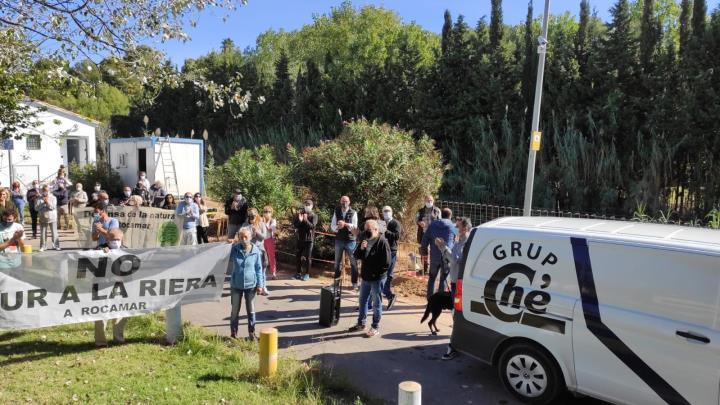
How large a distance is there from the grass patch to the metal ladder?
47.2ft

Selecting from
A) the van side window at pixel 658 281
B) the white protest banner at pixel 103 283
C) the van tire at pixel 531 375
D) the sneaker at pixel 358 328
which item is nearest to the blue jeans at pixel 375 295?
the sneaker at pixel 358 328

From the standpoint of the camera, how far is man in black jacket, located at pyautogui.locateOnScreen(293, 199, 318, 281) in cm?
1118

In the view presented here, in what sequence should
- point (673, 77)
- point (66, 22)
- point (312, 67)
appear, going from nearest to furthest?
1. point (66, 22)
2. point (673, 77)
3. point (312, 67)

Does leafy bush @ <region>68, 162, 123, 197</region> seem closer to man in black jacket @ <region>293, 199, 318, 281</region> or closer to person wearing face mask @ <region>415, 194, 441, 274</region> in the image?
man in black jacket @ <region>293, 199, 318, 281</region>

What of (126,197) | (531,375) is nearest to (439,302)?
(531,375)

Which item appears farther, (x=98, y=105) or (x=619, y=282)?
(x=98, y=105)

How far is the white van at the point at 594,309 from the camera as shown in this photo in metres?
4.62

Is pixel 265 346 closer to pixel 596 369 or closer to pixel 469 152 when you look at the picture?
pixel 596 369

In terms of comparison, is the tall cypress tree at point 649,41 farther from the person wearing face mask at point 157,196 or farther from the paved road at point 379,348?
the person wearing face mask at point 157,196

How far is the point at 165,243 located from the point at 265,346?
23.2 ft

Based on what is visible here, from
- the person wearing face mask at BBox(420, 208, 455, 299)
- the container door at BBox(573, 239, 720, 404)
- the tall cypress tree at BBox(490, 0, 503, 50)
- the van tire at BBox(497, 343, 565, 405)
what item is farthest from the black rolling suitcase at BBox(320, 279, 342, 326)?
the tall cypress tree at BBox(490, 0, 503, 50)

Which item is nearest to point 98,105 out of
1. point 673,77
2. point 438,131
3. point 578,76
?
point 438,131

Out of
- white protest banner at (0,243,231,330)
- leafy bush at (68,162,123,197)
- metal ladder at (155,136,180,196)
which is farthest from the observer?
leafy bush at (68,162,123,197)

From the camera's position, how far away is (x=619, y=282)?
5035mm
